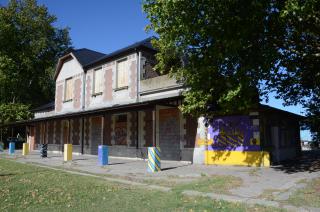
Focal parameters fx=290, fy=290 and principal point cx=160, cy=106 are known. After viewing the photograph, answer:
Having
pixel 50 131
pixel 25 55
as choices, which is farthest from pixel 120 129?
pixel 25 55

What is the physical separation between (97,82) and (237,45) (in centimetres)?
1499

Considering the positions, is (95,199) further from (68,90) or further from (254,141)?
(68,90)

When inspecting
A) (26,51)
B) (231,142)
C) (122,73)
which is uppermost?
(26,51)

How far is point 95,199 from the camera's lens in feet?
22.9

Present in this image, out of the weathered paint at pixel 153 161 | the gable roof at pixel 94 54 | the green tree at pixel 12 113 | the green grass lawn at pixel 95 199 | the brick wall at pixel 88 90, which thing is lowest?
the green grass lawn at pixel 95 199

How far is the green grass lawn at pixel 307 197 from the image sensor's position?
260 inches

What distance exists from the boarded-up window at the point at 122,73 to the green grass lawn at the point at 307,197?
47.0 feet

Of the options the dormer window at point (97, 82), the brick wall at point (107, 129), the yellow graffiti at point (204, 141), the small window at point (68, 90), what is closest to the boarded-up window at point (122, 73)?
the dormer window at point (97, 82)

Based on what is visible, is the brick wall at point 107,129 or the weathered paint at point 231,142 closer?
the weathered paint at point 231,142

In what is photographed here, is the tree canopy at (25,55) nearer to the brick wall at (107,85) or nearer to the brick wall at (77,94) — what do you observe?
the brick wall at (77,94)

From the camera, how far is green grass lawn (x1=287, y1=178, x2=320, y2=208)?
660 cm

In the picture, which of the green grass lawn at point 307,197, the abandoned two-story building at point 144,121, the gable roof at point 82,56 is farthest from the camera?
the gable roof at point 82,56

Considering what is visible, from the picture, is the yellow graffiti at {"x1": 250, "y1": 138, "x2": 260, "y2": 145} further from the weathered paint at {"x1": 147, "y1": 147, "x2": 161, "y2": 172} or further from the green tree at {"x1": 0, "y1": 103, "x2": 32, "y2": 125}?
the green tree at {"x1": 0, "y1": 103, "x2": 32, "y2": 125}

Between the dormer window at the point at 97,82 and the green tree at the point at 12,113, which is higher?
the dormer window at the point at 97,82
